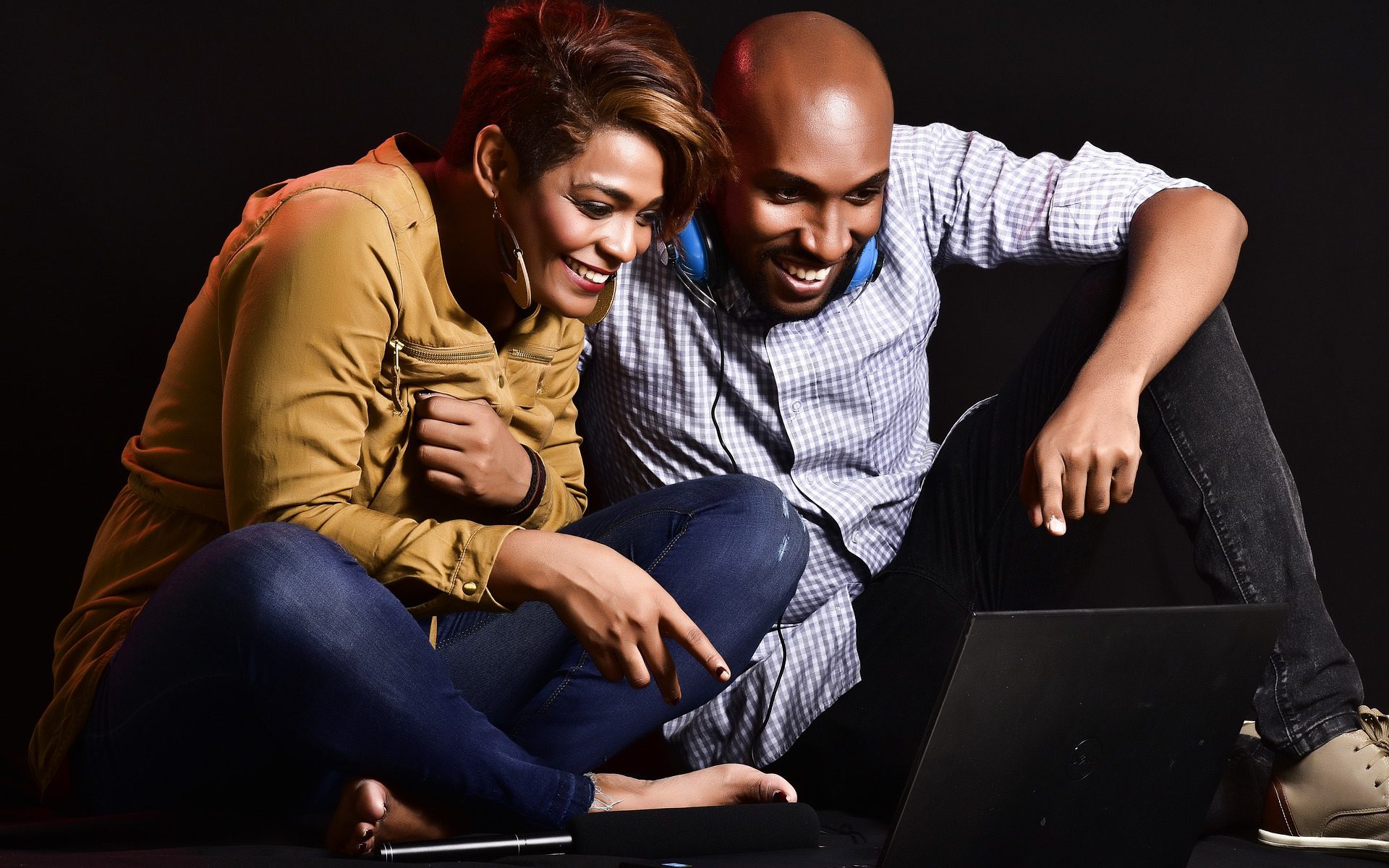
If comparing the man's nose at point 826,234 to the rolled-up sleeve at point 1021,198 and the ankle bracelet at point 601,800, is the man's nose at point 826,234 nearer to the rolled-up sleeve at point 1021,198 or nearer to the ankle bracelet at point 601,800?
the rolled-up sleeve at point 1021,198

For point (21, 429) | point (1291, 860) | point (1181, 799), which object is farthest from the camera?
point (21, 429)

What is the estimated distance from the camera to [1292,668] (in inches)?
53.1

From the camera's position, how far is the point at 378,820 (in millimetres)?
1123

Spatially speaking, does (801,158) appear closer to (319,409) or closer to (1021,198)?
(1021,198)

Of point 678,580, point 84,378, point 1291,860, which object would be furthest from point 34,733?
point 1291,860

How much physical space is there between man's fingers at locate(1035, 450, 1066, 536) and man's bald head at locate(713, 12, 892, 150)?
51 cm

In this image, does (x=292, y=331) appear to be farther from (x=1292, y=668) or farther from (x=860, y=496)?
(x=1292, y=668)

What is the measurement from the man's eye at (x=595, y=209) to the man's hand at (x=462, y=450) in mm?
237

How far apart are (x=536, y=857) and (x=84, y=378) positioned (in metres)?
1.14

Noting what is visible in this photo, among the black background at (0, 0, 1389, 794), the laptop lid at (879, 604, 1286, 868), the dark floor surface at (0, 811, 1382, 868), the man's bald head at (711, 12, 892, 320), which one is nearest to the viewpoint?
the laptop lid at (879, 604, 1286, 868)

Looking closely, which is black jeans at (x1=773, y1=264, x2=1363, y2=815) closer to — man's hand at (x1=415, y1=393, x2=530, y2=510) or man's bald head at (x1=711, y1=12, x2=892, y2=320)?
man's bald head at (x1=711, y1=12, x2=892, y2=320)

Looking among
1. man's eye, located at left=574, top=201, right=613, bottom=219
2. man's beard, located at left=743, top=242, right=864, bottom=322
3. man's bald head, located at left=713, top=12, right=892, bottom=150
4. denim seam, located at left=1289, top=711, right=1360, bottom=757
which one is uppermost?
man's bald head, located at left=713, top=12, right=892, bottom=150

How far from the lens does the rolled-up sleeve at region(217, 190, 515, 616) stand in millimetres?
1151

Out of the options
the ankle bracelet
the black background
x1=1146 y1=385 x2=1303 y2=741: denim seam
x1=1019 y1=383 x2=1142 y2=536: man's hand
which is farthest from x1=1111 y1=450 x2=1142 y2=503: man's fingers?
the black background
